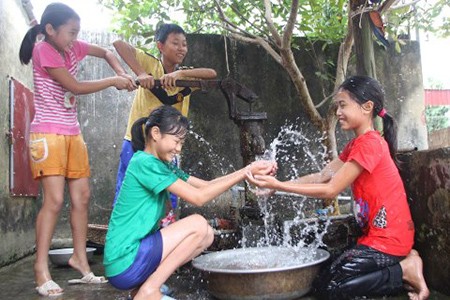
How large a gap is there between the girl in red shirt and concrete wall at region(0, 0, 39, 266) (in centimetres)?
243

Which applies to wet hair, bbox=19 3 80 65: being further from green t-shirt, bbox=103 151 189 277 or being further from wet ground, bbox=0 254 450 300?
wet ground, bbox=0 254 450 300

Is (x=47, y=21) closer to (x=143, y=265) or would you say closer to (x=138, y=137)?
(x=138, y=137)

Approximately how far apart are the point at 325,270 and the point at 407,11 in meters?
3.18

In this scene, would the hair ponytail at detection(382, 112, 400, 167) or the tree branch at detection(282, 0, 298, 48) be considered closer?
the hair ponytail at detection(382, 112, 400, 167)

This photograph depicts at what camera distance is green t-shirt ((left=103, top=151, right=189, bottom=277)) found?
7.12 ft

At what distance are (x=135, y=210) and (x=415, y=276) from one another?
159 centimetres

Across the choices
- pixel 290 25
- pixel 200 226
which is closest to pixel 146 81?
pixel 200 226

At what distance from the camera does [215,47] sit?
4691mm

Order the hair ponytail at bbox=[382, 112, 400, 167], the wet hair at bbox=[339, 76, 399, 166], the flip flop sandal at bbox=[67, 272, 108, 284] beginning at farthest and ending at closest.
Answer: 1. the flip flop sandal at bbox=[67, 272, 108, 284]
2. the hair ponytail at bbox=[382, 112, 400, 167]
3. the wet hair at bbox=[339, 76, 399, 166]

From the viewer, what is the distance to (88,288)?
284 centimetres

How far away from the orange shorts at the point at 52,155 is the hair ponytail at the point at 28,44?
55 cm

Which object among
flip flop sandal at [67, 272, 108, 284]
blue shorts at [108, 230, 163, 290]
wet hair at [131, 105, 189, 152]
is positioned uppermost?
wet hair at [131, 105, 189, 152]

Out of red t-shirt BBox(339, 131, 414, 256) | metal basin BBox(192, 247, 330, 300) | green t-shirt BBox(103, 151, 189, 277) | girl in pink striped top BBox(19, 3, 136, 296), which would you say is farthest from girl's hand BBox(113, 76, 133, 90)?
red t-shirt BBox(339, 131, 414, 256)

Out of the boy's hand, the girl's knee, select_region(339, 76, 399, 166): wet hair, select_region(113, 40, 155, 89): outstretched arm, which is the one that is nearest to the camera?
the girl's knee
